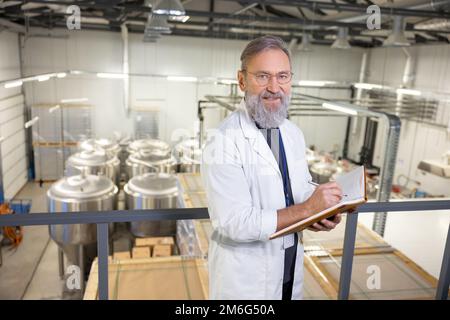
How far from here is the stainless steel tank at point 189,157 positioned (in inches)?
360

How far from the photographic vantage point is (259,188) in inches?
59.2

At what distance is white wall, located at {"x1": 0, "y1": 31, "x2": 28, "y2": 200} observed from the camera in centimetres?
A: 1004

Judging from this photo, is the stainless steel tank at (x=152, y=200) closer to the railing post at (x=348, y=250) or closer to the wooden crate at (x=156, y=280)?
the wooden crate at (x=156, y=280)

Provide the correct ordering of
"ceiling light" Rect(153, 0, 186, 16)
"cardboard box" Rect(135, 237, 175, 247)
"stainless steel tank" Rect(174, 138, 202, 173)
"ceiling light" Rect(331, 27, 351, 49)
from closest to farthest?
"ceiling light" Rect(153, 0, 186, 16)
"cardboard box" Rect(135, 237, 175, 247)
"ceiling light" Rect(331, 27, 351, 49)
"stainless steel tank" Rect(174, 138, 202, 173)

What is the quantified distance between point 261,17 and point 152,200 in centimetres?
524

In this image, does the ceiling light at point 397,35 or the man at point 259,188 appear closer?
the man at point 259,188

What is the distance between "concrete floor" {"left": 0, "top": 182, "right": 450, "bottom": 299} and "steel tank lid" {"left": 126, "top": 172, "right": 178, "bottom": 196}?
83.2 inches

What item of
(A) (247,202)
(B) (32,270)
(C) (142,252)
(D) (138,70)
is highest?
(D) (138,70)

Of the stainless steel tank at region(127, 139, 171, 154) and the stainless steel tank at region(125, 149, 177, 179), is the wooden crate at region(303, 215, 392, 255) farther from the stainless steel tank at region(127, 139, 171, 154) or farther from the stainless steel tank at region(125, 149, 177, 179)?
the stainless steel tank at region(127, 139, 171, 154)

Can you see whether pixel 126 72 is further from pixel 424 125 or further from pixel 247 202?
pixel 247 202

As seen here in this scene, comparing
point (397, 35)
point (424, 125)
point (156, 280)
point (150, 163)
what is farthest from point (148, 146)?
point (424, 125)

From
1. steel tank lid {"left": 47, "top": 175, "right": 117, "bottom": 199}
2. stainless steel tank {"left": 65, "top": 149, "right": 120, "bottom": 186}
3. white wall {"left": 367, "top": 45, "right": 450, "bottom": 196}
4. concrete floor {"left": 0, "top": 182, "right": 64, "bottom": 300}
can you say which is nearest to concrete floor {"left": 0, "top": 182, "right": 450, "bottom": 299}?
concrete floor {"left": 0, "top": 182, "right": 64, "bottom": 300}

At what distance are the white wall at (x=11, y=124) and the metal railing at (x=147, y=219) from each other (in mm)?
9496

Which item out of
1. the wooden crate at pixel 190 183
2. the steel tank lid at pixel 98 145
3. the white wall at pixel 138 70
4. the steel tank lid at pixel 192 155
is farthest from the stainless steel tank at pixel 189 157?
the white wall at pixel 138 70
